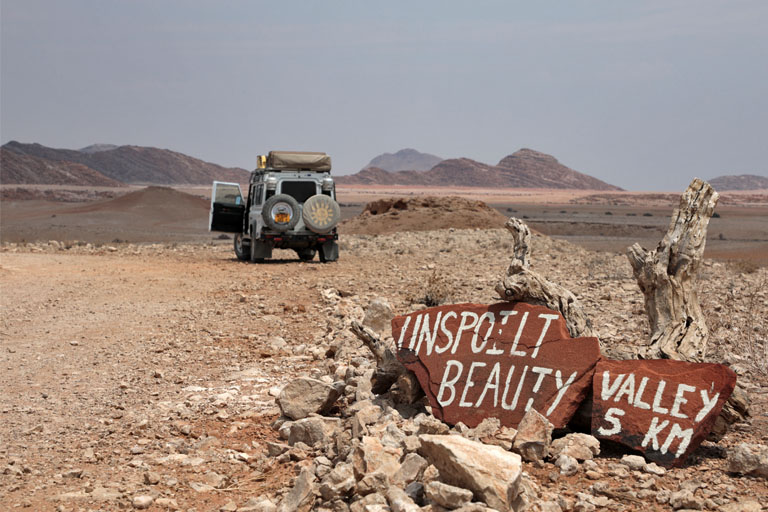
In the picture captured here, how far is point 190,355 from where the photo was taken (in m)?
8.39

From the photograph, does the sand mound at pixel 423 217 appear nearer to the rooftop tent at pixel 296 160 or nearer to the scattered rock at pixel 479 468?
the rooftop tent at pixel 296 160

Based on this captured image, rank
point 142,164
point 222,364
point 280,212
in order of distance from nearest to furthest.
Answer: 1. point 222,364
2. point 280,212
3. point 142,164

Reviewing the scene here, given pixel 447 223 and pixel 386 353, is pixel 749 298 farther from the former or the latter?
pixel 447 223

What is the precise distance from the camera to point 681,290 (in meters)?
6.01

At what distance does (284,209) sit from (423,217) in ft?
54.6

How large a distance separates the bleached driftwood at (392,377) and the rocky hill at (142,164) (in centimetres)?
17321

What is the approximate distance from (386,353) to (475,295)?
604 centimetres

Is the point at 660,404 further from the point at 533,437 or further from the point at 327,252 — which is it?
the point at 327,252

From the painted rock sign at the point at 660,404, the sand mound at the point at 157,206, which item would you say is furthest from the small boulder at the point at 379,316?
the sand mound at the point at 157,206

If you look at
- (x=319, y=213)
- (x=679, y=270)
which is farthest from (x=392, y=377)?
(x=319, y=213)

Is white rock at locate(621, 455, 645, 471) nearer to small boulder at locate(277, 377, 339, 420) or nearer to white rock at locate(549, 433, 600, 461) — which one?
white rock at locate(549, 433, 600, 461)

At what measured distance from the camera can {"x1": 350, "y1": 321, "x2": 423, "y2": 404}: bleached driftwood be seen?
574cm

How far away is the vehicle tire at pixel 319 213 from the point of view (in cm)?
1684

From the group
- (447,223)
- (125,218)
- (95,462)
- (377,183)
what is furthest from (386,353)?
(377,183)
